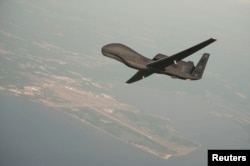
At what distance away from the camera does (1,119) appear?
600ft

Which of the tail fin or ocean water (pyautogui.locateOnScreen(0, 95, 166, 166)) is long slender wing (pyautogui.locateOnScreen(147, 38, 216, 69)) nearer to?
the tail fin

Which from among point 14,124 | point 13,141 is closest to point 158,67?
point 13,141

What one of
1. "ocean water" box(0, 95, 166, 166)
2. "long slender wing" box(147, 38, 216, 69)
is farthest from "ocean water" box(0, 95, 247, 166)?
"long slender wing" box(147, 38, 216, 69)

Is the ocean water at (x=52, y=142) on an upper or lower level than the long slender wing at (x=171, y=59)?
lower

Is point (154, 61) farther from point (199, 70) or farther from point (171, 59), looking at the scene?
point (199, 70)

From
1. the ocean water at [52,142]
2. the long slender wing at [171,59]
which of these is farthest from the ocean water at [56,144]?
the long slender wing at [171,59]

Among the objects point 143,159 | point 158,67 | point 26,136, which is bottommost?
point 143,159

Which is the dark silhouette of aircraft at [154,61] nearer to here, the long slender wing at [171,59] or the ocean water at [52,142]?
the long slender wing at [171,59]

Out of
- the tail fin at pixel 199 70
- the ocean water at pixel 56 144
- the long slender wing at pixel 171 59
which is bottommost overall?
the ocean water at pixel 56 144

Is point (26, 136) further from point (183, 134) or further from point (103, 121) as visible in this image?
point (183, 134)

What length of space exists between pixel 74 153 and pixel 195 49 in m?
133

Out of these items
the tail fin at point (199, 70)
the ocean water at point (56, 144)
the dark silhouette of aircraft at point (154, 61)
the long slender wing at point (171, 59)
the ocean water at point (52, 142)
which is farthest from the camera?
the ocean water at point (56, 144)

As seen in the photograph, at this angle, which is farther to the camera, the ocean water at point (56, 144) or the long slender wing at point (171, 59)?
the ocean water at point (56, 144)

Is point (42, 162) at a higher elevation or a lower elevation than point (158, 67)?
lower
